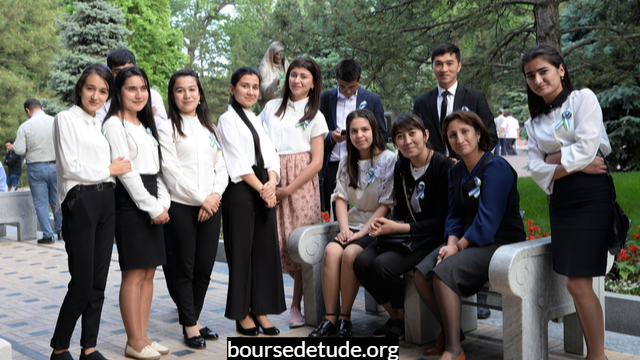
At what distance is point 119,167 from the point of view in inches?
147

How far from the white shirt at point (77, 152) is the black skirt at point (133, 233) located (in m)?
0.23

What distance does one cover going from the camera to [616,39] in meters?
7.48

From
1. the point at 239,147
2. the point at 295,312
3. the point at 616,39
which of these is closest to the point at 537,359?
the point at 295,312

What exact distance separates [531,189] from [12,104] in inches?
870

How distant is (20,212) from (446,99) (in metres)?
8.22

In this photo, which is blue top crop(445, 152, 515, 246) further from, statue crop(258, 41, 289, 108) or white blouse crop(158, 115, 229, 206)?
statue crop(258, 41, 289, 108)

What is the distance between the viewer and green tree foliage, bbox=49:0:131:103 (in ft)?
50.6

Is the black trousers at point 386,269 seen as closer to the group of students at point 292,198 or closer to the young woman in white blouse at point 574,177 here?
the group of students at point 292,198

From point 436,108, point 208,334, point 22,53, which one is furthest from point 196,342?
point 22,53

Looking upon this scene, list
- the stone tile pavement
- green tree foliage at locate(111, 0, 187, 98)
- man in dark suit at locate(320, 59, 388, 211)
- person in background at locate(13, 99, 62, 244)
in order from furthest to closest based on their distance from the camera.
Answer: green tree foliage at locate(111, 0, 187, 98) → person in background at locate(13, 99, 62, 244) → man in dark suit at locate(320, 59, 388, 211) → the stone tile pavement

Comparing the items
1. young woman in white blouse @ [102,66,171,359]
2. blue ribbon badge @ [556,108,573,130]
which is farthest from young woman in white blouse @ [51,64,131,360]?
blue ribbon badge @ [556,108,573,130]

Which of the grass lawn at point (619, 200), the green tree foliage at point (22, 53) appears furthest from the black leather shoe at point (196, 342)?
the green tree foliage at point (22, 53)

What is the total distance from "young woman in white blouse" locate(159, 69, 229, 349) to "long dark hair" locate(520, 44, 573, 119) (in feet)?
6.96

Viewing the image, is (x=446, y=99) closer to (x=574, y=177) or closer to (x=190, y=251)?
(x=574, y=177)
